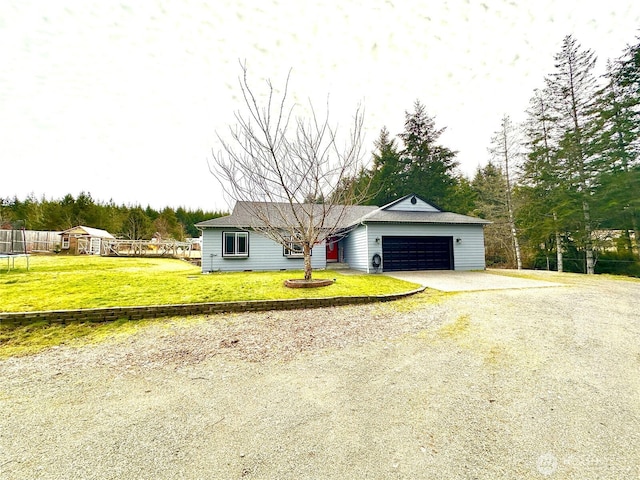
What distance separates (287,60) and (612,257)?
19096 millimetres

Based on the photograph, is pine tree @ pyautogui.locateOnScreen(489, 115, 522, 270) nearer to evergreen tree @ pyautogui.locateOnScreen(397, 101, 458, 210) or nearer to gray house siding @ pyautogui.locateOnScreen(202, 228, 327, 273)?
evergreen tree @ pyautogui.locateOnScreen(397, 101, 458, 210)

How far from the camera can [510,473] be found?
1.56 m

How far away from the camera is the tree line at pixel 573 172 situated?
41.0 ft

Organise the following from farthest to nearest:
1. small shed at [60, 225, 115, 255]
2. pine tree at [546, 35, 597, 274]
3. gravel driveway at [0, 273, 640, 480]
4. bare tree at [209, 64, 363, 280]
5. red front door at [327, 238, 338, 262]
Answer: small shed at [60, 225, 115, 255], red front door at [327, 238, 338, 262], pine tree at [546, 35, 597, 274], bare tree at [209, 64, 363, 280], gravel driveway at [0, 273, 640, 480]

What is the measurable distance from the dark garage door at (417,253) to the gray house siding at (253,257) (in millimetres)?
3295

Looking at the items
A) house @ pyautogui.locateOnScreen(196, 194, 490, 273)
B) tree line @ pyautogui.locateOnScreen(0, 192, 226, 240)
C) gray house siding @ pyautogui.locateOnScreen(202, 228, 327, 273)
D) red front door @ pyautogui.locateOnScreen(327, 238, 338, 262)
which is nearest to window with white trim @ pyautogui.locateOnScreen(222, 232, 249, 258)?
house @ pyautogui.locateOnScreen(196, 194, 490, 273)

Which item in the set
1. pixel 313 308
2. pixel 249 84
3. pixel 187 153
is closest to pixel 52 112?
pixel 187 153

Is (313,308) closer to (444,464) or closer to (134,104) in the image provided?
(444,464)

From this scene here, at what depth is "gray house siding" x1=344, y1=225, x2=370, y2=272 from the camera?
12.1m

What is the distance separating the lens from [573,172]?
1391 cm

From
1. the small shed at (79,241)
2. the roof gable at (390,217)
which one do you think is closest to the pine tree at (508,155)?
the roof gable at (390,217)

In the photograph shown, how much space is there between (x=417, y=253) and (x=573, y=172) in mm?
9664

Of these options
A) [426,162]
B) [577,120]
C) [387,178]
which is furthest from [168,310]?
[426,162]

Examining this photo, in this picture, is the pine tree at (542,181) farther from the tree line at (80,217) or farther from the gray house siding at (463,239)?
the tree line at (80,217)
